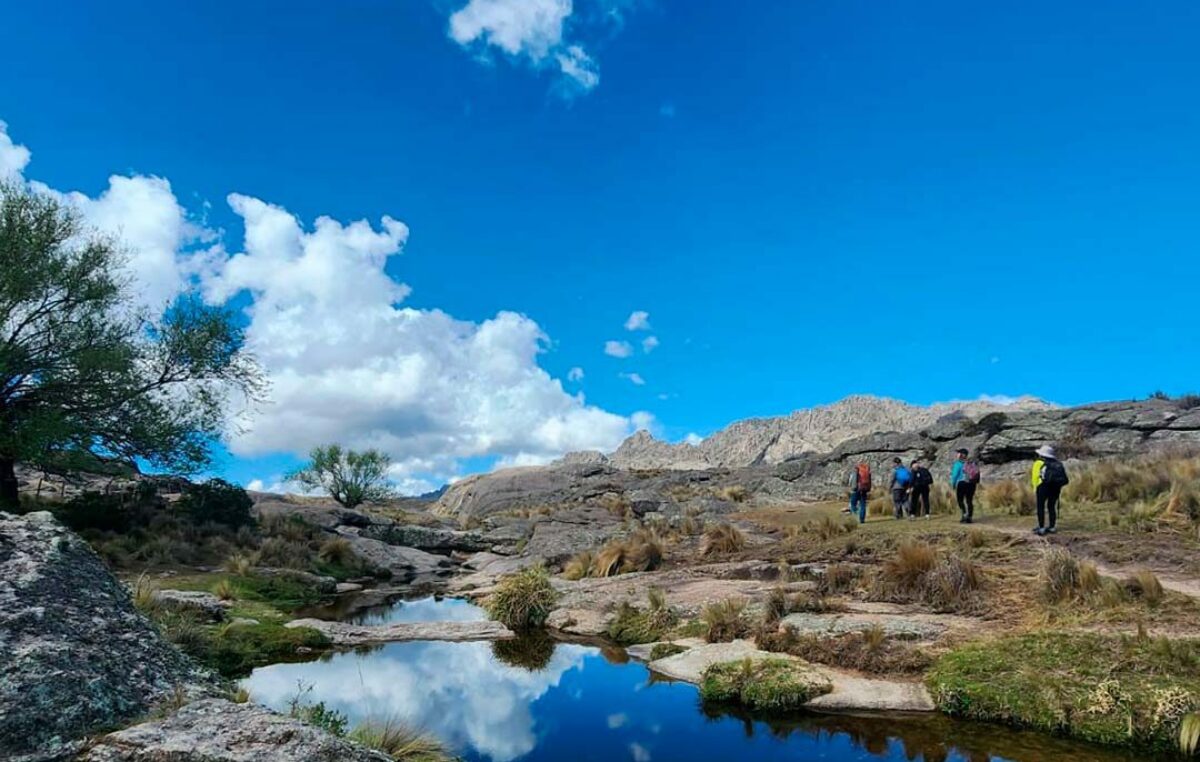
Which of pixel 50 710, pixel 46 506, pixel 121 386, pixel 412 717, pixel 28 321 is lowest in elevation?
pixel 412 717

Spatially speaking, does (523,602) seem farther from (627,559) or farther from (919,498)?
(919,498)

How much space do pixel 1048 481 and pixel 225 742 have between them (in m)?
20.1

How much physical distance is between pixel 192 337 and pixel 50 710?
95.9ft

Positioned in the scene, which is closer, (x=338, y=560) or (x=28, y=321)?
(x=28, y=321)

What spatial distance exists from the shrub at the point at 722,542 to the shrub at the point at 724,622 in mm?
9048

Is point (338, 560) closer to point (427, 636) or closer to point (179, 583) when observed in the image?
point (179, 583)

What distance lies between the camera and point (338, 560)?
1286 inches

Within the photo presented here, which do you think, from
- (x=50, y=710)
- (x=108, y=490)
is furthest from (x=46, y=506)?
(x=50, y=710)

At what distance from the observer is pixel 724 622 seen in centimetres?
1497

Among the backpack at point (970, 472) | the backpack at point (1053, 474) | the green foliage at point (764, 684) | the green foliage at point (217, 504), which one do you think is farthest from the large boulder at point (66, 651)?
the green foliage at point (217, 504)

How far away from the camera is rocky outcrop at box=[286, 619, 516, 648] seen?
16.6m

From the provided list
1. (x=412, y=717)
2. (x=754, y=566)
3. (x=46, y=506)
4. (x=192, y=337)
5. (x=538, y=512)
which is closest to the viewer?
(x=412, y=717)


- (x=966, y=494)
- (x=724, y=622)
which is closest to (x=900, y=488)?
(x=966, y=494)

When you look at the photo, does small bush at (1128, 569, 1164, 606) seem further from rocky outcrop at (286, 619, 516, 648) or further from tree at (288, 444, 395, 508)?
tree at (288, 444, 395, 508)
